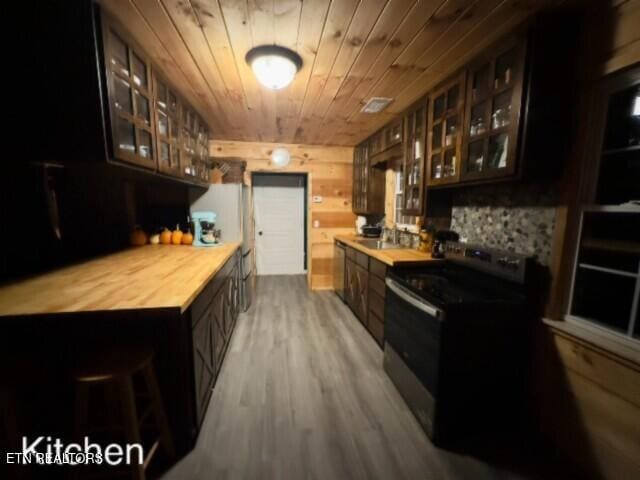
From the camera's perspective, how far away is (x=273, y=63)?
1722 mm

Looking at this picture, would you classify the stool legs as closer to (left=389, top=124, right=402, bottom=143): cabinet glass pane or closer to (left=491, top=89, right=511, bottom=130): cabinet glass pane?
(left=491, top=89, right=511, bottom=130): cabinet glass pane

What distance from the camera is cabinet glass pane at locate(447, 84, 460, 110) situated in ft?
6.29

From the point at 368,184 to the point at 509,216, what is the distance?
2162 millimetres

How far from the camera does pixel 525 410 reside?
168cm

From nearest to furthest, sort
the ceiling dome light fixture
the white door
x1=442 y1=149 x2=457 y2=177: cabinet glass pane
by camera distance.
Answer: the ceiling dome light fixture → x1=442 y1=149 x2=457 y2=177: cabinet glass pane → the white door

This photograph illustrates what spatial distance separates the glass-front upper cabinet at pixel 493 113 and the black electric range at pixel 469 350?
57cm

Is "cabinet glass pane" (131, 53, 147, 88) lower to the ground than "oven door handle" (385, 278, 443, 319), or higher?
higher

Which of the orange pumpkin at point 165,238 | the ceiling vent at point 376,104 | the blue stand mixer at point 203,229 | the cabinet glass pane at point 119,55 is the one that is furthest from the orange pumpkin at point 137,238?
the ceiling vent at point 376,104

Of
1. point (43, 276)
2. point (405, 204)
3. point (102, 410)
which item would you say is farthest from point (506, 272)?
point (43, 276)

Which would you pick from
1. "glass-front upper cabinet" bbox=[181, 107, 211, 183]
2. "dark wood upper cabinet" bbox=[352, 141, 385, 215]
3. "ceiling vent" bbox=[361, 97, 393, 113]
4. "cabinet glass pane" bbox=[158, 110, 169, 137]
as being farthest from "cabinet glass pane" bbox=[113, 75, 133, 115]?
"dark wood upper cabinet" bbox=[352, 141, 385, 215]

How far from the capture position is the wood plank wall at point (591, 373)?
1194mm

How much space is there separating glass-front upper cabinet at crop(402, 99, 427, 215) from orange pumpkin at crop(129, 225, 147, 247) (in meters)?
2.70

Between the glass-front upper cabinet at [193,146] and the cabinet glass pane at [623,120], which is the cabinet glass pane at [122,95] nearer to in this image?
the glass-front upper cabinet at [193,146]

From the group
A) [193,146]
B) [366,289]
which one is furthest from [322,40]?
[366,289]
